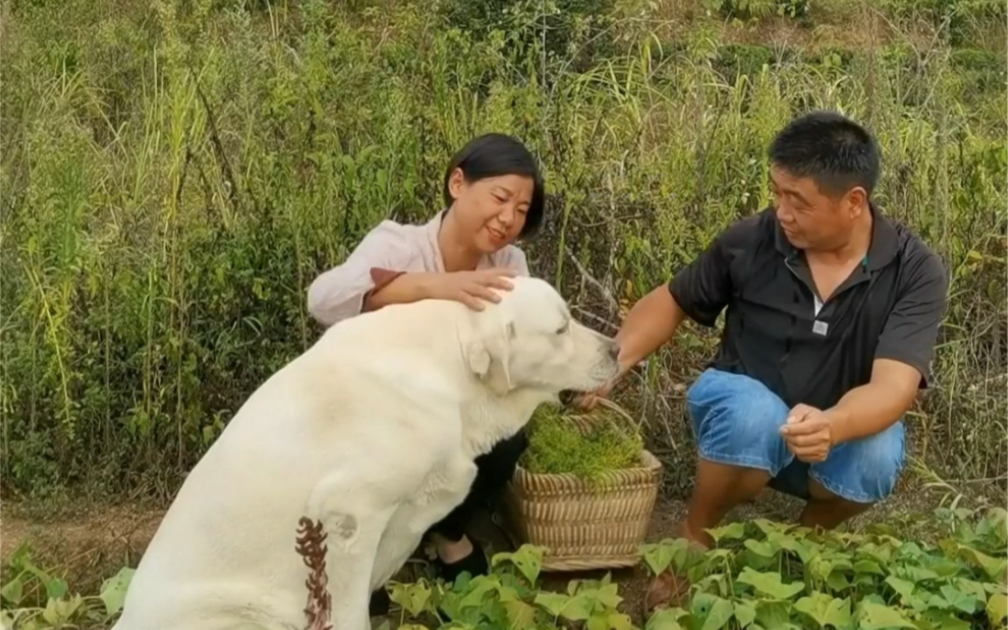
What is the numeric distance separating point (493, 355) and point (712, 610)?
2.60 ft

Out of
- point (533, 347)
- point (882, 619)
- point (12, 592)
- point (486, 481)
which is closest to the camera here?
point (882, 619)

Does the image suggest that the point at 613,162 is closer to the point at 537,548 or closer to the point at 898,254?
the point at 898,254

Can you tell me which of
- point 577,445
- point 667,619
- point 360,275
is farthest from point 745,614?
point 360,275

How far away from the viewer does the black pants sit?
3400 millimetres

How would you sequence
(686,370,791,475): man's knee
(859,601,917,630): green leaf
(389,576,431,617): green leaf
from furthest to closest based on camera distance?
(686,370,791,475): man's knee < (389,576,431,617): green leaf < (859,601,917,630): green leaf

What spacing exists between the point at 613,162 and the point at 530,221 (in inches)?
51.5

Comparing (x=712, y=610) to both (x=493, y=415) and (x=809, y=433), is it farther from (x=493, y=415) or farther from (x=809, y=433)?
(x=493, y=415)

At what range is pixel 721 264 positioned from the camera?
3.64 metres

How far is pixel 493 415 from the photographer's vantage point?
3037 mm

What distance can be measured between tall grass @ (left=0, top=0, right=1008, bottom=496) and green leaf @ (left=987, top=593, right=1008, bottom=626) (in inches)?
51.3

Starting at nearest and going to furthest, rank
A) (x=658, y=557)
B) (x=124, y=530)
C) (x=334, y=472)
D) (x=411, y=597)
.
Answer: (x=334, y=472)
(x=411, y=597)
(x=658, y=557)
(x=124, y=530)

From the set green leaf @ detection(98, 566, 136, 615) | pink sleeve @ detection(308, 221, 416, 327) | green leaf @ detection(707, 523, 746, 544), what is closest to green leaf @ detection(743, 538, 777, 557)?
green leaf @ detection(707, 523, 746, 544)

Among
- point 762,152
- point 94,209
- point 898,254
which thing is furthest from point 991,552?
point 94,209

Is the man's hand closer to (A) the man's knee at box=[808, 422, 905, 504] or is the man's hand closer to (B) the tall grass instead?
(A) the man's knee at box=[808, 422, 905, 504]
